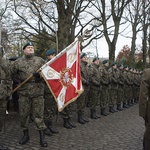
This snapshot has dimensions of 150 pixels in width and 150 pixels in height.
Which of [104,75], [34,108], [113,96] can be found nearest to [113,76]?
[113,96]

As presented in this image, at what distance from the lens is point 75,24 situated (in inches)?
766

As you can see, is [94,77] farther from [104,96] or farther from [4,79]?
[4,79]

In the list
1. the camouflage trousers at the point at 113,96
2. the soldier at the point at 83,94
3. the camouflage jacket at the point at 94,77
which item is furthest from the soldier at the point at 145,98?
the camouflage trousers at the point at 113,96

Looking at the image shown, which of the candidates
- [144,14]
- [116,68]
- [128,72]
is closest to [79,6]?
[128,72]

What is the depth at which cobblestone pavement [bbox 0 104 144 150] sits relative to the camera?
582 cm

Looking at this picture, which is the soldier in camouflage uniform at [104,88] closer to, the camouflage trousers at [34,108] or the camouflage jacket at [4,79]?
the camouflage trousers at [34,108]

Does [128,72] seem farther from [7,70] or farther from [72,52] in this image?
[7,70]

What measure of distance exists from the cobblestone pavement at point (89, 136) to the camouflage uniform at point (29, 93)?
52 centimetres

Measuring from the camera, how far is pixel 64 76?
636 centimetres

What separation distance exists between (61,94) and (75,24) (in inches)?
540

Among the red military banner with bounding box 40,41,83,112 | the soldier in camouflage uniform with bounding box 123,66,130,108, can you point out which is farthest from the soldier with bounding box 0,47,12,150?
the soldier in camouflage uniform with bounding box 123,66,130,108

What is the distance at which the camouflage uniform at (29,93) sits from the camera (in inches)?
231

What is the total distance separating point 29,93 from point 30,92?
0.03m

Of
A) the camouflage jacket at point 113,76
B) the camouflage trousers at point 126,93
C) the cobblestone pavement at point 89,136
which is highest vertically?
the camouflage jacket at point 113,76
